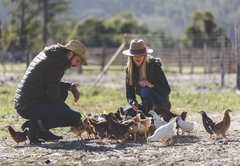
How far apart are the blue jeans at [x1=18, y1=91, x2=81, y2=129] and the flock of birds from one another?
16 cm

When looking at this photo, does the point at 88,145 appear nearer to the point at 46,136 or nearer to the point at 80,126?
the point at 80,126

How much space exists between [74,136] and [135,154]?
204 centimetres

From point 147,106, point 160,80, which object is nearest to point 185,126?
point 147,106

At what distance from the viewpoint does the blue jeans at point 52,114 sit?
8.85 m

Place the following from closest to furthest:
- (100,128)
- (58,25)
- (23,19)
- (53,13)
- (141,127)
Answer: (100,128), (141,127), (23,19), (53,13), (58,25)

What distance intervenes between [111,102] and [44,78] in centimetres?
648

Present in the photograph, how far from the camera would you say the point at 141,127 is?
8.88m

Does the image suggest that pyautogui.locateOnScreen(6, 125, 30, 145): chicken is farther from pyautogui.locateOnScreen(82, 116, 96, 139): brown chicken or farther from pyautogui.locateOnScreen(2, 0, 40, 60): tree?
pyautogui.locateOnScreen(2, 0, 40, 60): tree

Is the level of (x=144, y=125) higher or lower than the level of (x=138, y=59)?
lower

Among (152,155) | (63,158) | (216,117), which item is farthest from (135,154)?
(216,117)

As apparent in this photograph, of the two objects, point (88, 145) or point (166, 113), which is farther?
point (166, 113)

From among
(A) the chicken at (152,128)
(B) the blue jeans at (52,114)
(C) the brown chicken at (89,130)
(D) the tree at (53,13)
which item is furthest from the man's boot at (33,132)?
(D) the tree at (53,13)

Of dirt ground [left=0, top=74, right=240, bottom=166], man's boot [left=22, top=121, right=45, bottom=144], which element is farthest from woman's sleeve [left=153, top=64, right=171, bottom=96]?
man's boot [left=22, top=121, right=45, bottom=144]

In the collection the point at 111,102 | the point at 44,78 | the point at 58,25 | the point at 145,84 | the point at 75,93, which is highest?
the point at 58,25
